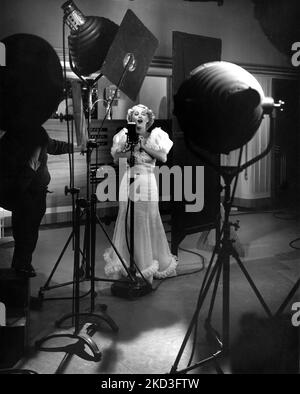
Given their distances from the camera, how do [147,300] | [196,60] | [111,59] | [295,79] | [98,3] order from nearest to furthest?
[111,59], [147,300], [196,60], [98,3], [295,79]

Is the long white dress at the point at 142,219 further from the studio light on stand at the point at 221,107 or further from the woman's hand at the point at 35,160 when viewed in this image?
the studio light on stand at the point at 221,107

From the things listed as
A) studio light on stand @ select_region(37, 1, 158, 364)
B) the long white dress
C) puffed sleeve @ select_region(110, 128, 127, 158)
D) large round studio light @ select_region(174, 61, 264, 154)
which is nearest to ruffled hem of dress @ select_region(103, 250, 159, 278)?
the long white dress

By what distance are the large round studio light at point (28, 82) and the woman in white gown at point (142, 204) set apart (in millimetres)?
686

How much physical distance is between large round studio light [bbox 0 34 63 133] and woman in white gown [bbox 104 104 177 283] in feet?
2.25

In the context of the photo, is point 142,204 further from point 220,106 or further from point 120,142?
point 220,106

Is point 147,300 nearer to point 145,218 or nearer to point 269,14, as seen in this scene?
point 145,218

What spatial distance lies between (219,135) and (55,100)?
4.30 feet

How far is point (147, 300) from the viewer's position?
3.15 metres

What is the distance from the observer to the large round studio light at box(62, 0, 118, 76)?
2.71 metres

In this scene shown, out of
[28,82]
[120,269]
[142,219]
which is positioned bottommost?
[120,269]

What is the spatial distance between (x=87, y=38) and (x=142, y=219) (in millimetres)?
1296

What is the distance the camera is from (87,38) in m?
2.75

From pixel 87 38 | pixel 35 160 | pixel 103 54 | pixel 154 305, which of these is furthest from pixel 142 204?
pixel 87 38

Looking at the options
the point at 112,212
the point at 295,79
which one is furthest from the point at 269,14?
the point at 112,212
